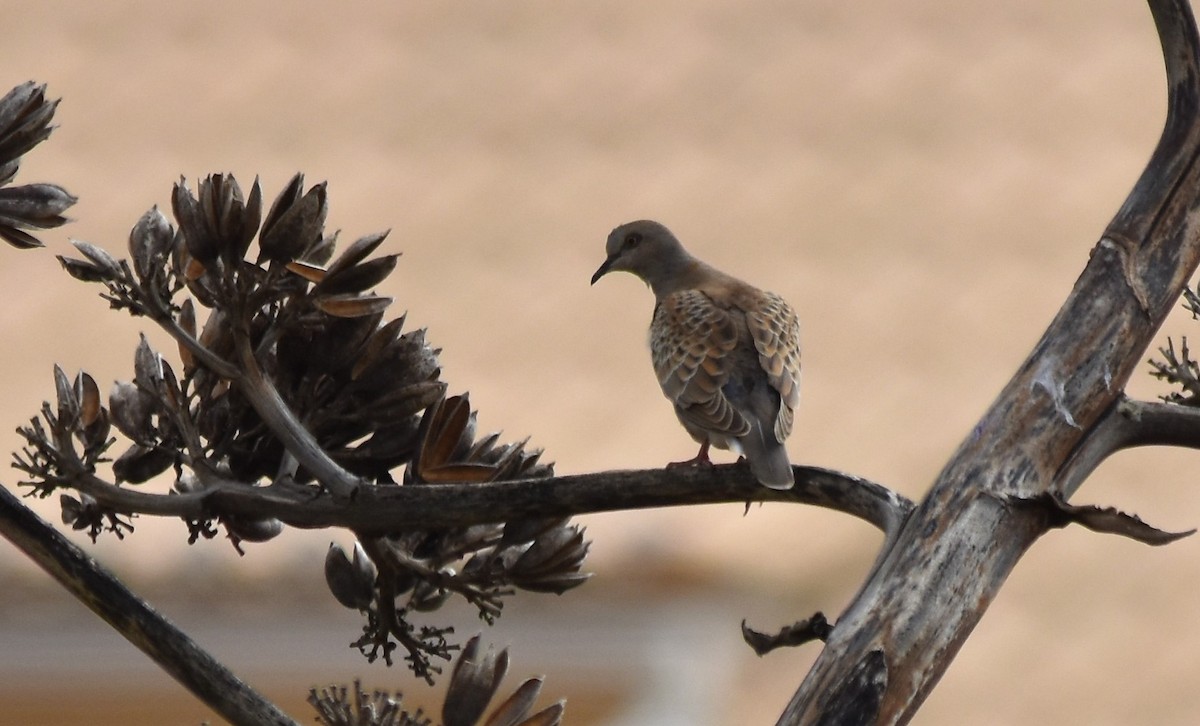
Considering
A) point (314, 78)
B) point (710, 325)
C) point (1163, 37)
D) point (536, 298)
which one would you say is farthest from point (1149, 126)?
point (1163, 37)

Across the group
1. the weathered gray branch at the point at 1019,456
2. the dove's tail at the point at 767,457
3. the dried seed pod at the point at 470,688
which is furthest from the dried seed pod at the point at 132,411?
the weathered gray branch at the point at 1019,456

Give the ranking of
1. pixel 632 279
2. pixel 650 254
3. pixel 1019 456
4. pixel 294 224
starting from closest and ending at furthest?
pixel 1019 456 < pixel 294 224 < pixel 650 254 < pixel 632 279

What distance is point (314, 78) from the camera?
770cm

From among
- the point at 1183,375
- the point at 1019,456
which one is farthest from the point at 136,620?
the point at 1183,375

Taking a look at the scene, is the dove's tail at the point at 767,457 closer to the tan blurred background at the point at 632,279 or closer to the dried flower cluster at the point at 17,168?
the dried flower cluster at the point at 17,168

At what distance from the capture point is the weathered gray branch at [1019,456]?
1.22 m

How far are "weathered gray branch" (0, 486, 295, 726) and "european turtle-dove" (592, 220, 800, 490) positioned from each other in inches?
42.8

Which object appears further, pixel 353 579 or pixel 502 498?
pixel 353 579

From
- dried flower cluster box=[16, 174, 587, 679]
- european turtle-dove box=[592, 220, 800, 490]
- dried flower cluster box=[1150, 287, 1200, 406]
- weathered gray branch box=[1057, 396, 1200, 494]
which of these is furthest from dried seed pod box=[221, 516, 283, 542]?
european turtle-dove box=[592, 220, 800, 490]

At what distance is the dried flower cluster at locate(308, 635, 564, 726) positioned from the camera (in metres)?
1.36

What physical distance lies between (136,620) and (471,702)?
260 millimetres

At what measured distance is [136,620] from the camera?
1.35 m

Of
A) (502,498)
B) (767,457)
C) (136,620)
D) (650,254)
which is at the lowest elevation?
(136,620)

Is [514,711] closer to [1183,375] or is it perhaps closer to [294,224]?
[294,224]
